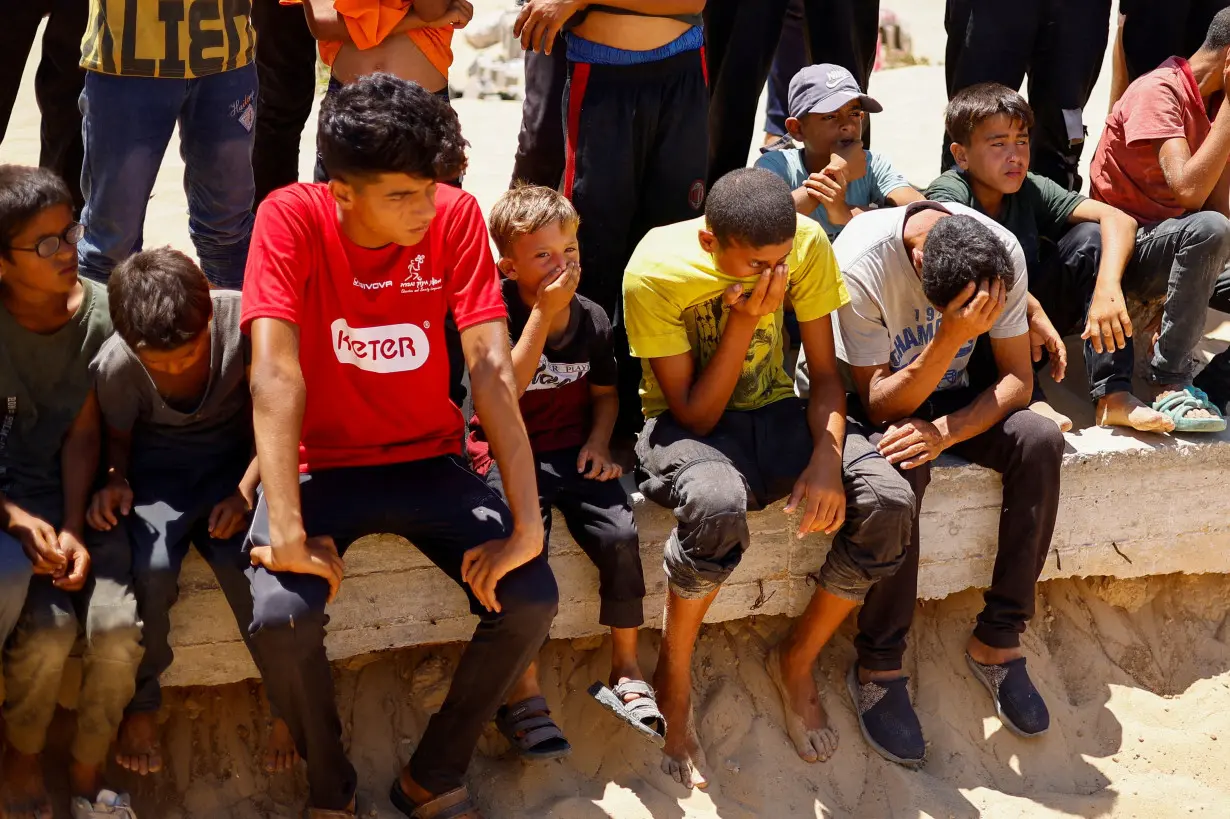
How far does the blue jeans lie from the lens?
3.64 metres

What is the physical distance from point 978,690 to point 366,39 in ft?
9.17

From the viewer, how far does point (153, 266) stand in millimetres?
2926

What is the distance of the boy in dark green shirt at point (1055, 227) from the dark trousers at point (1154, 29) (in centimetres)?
100

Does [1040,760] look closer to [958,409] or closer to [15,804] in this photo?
[958,409]

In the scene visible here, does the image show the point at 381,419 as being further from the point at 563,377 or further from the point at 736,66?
the point at 736,66

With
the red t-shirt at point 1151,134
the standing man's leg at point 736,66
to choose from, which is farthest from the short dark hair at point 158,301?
the red t-shirt at point 1151,134

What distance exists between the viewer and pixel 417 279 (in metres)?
2.99

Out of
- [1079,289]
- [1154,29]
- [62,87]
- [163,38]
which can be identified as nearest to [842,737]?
[1079,289]

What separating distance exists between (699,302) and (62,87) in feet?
8.73

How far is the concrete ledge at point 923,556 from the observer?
11.0ft

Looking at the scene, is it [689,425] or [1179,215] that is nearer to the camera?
[689,425]

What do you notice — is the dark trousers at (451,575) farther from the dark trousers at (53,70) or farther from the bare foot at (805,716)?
the dark trousers at (53,70)

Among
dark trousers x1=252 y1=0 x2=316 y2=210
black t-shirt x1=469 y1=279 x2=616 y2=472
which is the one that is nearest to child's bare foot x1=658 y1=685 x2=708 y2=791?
black t-shirt x1=469 y1=279 x2=616 y2=472

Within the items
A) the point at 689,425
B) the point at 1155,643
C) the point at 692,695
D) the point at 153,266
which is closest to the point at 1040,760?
the point at 1155,643
